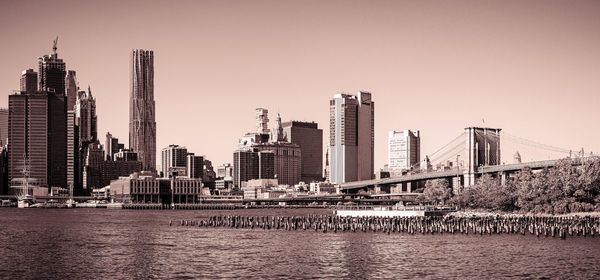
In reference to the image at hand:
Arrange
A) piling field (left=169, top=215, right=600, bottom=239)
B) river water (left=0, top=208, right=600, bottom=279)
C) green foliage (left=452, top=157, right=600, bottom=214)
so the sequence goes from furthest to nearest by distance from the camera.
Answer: green foliage (left=452, top=157, right=600, bottom=214) → piling field (left=169, top=215, right=600, bottom=239) → river water (left=0, top=208, right=600, bottom=279)

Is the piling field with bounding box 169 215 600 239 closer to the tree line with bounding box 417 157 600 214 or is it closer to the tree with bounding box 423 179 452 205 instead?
the tree line with bounding box 417 157 600 214

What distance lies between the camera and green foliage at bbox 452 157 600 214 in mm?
129250

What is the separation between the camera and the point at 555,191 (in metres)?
132

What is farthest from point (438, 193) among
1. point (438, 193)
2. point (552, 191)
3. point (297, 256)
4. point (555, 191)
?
point (297, 256)

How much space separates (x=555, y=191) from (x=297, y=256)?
59099 mm

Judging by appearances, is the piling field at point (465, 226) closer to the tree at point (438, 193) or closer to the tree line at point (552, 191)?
the tree line at point (552, 191)

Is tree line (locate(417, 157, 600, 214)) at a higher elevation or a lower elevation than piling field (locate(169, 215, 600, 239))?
higher

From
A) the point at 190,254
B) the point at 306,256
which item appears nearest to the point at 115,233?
the point at 190,254

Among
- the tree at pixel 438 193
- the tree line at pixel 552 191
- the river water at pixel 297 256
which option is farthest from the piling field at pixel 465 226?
the tree at pixel 438 193

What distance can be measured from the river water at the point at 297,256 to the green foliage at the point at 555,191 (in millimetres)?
26438

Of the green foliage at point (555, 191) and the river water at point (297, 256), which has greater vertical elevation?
the green foliage at point (555, 191)

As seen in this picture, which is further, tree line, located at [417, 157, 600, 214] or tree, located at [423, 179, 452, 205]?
tree, located at [423, 179, 452, 205]

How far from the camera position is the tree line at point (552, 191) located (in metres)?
129

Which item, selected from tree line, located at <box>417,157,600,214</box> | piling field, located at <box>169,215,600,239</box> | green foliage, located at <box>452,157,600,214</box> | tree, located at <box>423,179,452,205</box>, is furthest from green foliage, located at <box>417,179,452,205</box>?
piling field, located at <box>169,215,600,239</box>
